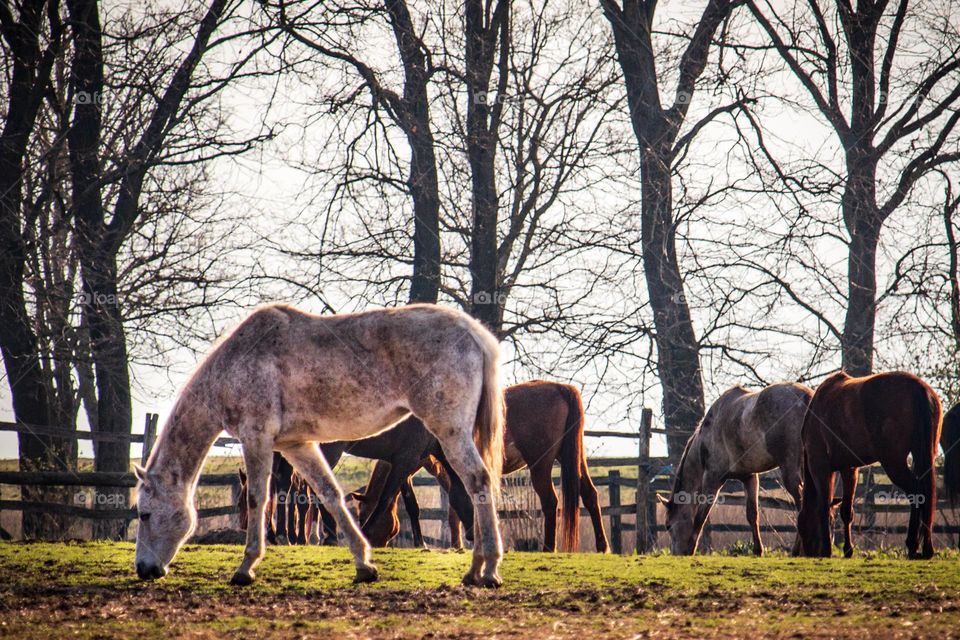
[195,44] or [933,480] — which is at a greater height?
[195,44]

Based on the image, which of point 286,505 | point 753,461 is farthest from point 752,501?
point 286,505

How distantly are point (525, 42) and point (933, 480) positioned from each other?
9963 mm

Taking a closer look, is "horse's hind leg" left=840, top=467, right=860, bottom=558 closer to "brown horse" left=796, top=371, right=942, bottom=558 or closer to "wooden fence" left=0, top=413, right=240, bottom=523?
"brown horse" left=796, top=371, right=942, bottom=558

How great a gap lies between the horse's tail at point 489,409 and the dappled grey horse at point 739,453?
20.4ft

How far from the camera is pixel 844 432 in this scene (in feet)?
31.8

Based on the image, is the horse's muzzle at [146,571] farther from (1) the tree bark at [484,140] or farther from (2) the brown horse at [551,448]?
(1) the tree bark at [484,140]

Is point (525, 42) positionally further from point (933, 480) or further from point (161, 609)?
point (161, 609)

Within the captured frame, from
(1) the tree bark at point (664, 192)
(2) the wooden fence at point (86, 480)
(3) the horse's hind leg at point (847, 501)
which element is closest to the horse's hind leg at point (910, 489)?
(3) the horse's hind leg at point (847, 501)

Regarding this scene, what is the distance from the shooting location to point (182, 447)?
22.0 feet

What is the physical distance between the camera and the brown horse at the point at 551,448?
11.2 meters

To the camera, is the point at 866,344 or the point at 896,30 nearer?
the point at 866,344

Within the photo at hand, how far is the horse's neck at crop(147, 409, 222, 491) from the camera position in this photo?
6676 mm

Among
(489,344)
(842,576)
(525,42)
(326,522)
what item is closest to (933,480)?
(842,576)

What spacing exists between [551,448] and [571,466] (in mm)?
343
